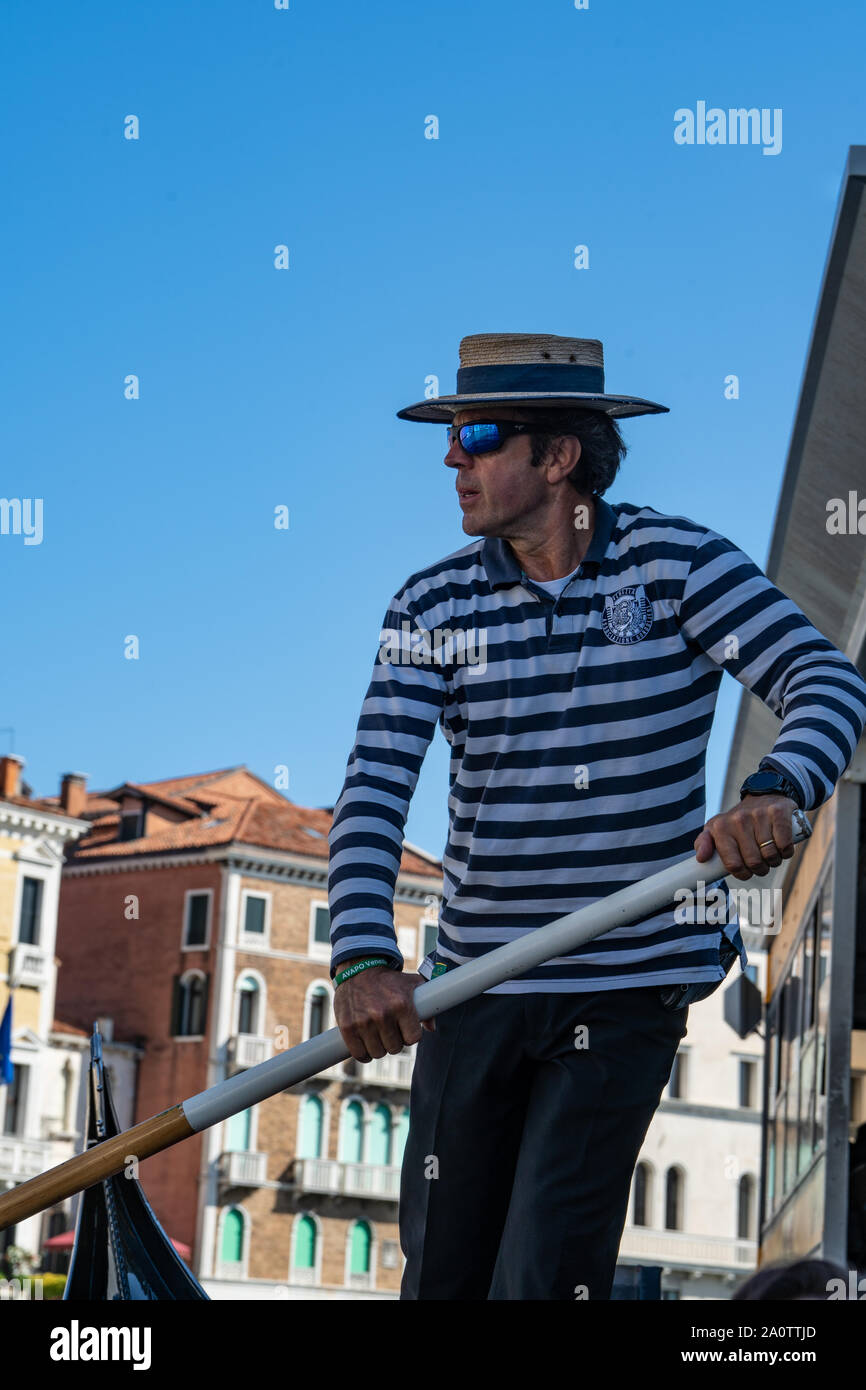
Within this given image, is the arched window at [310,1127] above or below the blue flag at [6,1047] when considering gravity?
below

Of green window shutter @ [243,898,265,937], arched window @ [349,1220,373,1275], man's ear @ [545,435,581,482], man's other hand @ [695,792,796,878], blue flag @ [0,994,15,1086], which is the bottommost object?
arched window @ [349,1220,373,1275]

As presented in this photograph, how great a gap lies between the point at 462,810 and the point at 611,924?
1.32 feet

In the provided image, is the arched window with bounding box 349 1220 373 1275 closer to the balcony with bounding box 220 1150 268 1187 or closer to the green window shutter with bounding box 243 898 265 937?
the balcony with bounding box 220 1150 268 1187

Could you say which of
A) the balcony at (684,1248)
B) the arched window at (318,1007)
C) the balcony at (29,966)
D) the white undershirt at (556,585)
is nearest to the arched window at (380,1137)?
the arched window at (318,1007)

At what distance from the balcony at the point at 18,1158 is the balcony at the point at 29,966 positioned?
2.95m

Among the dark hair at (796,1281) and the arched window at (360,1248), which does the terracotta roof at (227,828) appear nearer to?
the arched window at (360,1248)

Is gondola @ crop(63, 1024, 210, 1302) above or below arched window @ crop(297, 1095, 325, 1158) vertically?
below

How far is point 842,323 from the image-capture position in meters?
6.41

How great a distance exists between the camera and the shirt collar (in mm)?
2715

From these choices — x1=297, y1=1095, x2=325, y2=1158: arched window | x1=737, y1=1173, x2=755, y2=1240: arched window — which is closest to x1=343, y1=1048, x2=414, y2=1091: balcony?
x1=297, y1=1095, x2=325, y2=1158: arched window

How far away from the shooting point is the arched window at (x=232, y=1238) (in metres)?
40.6

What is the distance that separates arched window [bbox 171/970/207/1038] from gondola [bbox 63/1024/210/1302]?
39453mm
